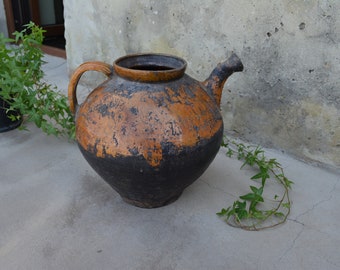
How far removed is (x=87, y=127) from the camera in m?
1.57

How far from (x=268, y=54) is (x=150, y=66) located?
2.72 feet

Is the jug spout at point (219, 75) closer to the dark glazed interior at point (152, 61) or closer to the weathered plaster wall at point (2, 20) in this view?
the dark glazed interior at point (152, 61)

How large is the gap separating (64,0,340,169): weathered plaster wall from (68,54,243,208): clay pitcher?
2.45 ft

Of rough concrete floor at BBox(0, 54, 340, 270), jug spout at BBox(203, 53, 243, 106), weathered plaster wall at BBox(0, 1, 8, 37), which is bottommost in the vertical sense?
rough concrete floor at BBox(0, 54, 340, 270)

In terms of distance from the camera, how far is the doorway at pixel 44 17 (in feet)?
14.5

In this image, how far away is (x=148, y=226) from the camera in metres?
1.71

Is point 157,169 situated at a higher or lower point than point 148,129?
lower

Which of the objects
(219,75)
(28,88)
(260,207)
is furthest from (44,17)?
(260,207)

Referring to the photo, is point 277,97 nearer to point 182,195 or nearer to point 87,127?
point 182,195

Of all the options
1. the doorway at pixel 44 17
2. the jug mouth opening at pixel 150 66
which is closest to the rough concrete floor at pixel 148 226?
the jug mouth opening at pixel 150 66

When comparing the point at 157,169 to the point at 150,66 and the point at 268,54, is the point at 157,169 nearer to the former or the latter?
the point at 150,66

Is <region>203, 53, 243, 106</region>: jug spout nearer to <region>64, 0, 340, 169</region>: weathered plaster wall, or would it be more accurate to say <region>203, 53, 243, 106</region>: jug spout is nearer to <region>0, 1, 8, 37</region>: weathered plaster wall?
<region>64, 0, 340, 169</region>: weathered plaster wall

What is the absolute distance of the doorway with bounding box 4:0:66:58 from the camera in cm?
441

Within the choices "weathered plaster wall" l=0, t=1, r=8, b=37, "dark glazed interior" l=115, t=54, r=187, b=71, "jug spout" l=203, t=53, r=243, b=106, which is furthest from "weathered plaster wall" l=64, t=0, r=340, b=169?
"weathered plaster wall" l=0, t=1, r=8, b=37
